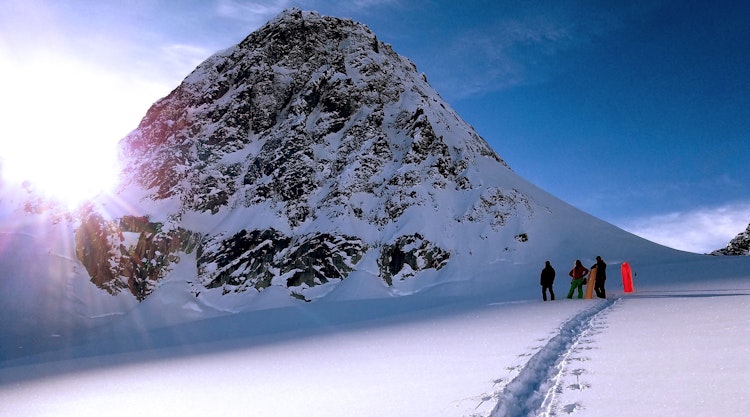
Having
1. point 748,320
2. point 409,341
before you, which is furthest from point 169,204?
point 748,320

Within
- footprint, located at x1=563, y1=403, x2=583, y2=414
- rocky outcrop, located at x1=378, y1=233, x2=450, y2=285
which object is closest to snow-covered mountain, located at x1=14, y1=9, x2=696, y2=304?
rocky outcrop, located at x1=378, y1=233, x2=450, y2=285

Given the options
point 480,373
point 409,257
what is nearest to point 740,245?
point 409,257

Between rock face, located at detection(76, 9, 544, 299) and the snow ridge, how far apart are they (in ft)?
105

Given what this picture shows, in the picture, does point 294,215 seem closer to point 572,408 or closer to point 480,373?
point 480,373

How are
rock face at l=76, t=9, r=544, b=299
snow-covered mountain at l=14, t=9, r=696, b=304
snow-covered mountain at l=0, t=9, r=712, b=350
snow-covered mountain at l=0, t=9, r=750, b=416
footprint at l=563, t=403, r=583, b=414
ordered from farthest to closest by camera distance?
rock face at l=76, t=9, r=544, b=299 < snow-covered mountain at l=14, t=9, r=696, b=304 < snow-covered mountain at l=0, t=9, r=712, b=350 < snow-covered mountain at l=0, t=9, r=750, b=416 < footprint at l=563, t=403, r=583, b=414

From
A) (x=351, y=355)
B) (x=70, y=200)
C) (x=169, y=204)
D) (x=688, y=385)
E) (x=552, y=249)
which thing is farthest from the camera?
(x=70, y=200)

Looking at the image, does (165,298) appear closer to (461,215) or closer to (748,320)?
(461,215)

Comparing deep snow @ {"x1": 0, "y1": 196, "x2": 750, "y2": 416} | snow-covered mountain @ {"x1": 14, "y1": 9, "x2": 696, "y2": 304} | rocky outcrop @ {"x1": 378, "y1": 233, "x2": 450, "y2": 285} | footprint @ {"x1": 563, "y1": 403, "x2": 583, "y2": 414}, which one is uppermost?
snow-covered mountain @ {"x1": 14, "y1": 9, "x2": 696, "y2": 304}

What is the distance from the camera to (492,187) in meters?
47.2

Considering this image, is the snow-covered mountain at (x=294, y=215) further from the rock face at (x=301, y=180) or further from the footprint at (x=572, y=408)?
the footprint at (x=572, y=408)

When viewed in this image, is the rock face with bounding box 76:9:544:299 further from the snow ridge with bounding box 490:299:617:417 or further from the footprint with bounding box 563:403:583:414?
the footprint with bounding box 563:403:583:414

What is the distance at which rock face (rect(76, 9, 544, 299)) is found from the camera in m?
43.6

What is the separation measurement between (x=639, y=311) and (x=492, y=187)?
36.2m

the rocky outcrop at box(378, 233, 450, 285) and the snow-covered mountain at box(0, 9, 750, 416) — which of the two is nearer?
the snow-covered mountain at box(0, 9, 750, 416)
